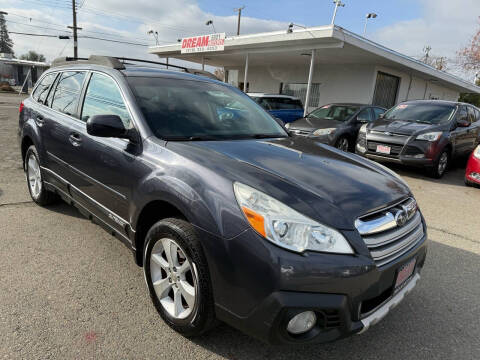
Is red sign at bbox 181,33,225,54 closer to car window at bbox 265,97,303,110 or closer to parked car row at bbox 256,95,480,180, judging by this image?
car window at bbox 265,97,303,110

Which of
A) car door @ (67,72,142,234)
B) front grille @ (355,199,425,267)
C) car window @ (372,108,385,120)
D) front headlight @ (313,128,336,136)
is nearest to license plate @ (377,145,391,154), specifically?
front headlight @ (313,128,336,136)

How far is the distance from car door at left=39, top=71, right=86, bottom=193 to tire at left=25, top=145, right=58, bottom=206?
0.44 m

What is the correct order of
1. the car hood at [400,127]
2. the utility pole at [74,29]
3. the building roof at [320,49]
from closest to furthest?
the car hood at [400,127] → the building roof at [320,49] → the utility pole at [74,29]

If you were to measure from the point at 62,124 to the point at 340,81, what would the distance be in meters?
14.5

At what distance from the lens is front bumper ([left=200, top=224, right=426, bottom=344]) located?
159 cm

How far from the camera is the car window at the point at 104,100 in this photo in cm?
262

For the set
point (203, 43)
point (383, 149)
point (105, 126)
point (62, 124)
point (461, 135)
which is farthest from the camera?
point (203, 43)

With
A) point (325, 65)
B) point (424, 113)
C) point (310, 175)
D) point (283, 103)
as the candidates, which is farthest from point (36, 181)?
point (325, 65)

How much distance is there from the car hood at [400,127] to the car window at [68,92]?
20.3 ft

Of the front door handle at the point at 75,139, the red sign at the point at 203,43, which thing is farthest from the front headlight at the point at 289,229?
the red sign at the point at 203,43

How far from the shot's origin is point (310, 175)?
211 centimetres

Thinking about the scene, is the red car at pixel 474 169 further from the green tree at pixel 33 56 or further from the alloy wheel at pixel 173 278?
the green tree at pixel 33 56

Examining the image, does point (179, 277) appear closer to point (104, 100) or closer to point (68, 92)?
point (104, 100)

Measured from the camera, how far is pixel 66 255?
121 inches
